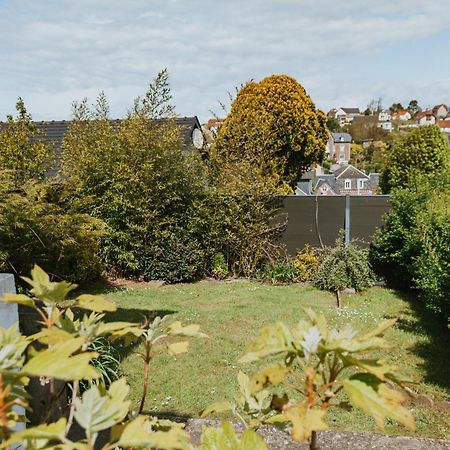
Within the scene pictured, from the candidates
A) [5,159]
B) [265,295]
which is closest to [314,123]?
[265,295]

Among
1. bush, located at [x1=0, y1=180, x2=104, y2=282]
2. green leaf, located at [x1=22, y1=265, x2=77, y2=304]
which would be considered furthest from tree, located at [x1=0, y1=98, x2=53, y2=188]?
green leaf, located at [x1=22, y1=265, x2=77, y2=304]

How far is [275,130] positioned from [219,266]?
4.13m

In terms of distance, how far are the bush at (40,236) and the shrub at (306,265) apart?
14.0 feet

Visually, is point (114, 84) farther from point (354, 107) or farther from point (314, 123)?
point (354, 107)

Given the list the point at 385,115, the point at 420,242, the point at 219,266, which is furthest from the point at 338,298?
the point at 385,115

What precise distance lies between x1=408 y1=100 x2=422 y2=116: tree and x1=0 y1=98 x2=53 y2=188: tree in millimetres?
118694

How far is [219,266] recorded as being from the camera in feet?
32.9

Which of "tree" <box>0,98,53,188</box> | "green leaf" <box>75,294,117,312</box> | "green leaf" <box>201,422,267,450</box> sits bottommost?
"green leaf" <box>201,422,267,450</box>

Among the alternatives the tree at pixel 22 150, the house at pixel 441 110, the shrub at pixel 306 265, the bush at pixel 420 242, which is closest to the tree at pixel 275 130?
the shrub at pixel 306 265

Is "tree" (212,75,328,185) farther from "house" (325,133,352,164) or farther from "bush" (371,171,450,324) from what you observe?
"house" (325,133,352,164)

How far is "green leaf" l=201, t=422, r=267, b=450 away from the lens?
30.6 inches

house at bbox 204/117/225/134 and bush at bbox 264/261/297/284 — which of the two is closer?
bush at bbox 264/261/297/284

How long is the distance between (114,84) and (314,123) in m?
5.64

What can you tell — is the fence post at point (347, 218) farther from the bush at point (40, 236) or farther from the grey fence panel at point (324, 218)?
the bush at point (40, 236)
